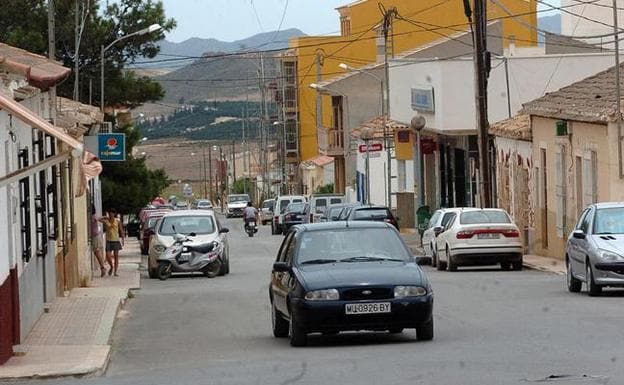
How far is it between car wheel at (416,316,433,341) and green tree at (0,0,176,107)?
43591 millimetres

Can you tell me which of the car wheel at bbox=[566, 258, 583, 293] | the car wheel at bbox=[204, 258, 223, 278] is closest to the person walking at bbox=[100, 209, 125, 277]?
the car wheel at bbox=[204, 258, 223, 278]

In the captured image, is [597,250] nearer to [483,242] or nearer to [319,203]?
[483,242]

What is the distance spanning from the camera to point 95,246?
39.2 metres

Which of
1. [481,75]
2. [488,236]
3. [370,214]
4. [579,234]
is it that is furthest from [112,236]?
[579,234]

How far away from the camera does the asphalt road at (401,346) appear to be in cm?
1489

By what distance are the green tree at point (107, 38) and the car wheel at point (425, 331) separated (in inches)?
1716

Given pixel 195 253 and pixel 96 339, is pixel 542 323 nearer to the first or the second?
pixel 96 339

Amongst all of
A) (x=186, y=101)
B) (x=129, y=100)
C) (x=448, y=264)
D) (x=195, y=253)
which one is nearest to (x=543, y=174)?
(x=448, y=264)

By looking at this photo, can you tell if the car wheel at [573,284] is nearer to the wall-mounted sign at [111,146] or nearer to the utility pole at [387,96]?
the wall-mounted sign at [111,146]

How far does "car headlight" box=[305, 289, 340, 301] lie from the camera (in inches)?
706

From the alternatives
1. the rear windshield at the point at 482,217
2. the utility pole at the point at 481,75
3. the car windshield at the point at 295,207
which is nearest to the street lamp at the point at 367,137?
the car windshield at the point at 295,207

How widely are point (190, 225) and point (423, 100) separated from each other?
20.0 metres

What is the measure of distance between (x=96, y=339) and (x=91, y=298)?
8880 mm

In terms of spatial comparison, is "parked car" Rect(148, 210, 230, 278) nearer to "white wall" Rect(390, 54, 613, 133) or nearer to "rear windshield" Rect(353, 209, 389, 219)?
"rear windshield" Rect(353, 209, 389, 219)
